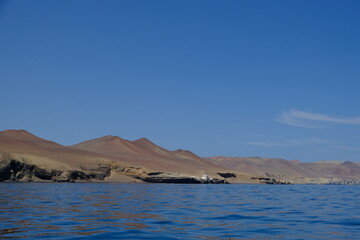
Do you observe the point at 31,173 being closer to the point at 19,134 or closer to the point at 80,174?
the point at 80,174

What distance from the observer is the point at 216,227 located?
A: 45.0 ft

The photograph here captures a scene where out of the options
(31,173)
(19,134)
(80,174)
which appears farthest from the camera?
(19,134)

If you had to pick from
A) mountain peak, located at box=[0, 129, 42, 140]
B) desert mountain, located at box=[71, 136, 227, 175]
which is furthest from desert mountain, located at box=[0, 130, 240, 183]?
desert mountain, located at box=[71, 136, 227, 175]

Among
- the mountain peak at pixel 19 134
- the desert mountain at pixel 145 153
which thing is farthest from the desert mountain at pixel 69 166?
the desert mountain at pixel 145 153

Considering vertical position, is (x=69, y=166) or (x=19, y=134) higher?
(x=19, y=134)

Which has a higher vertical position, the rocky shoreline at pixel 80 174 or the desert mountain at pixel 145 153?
the desert mountain at pixel 145 153

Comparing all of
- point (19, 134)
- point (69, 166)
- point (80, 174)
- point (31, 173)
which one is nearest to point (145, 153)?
point (19, 134)

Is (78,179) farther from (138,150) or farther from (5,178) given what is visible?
(138,150)

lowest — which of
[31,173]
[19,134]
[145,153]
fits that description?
[31,173]

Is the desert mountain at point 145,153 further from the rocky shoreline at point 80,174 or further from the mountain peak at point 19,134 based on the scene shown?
the rocky shoreline at point 80,174

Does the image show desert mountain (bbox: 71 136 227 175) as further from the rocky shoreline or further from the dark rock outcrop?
the dark rock outcrop

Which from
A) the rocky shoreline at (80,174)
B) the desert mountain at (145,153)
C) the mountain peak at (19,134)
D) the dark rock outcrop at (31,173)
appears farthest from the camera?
the desert mountain at (145,153)

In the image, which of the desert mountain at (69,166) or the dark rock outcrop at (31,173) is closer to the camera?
the dark rock outcrop at (31,173)

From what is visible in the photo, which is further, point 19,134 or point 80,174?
point 19,134
